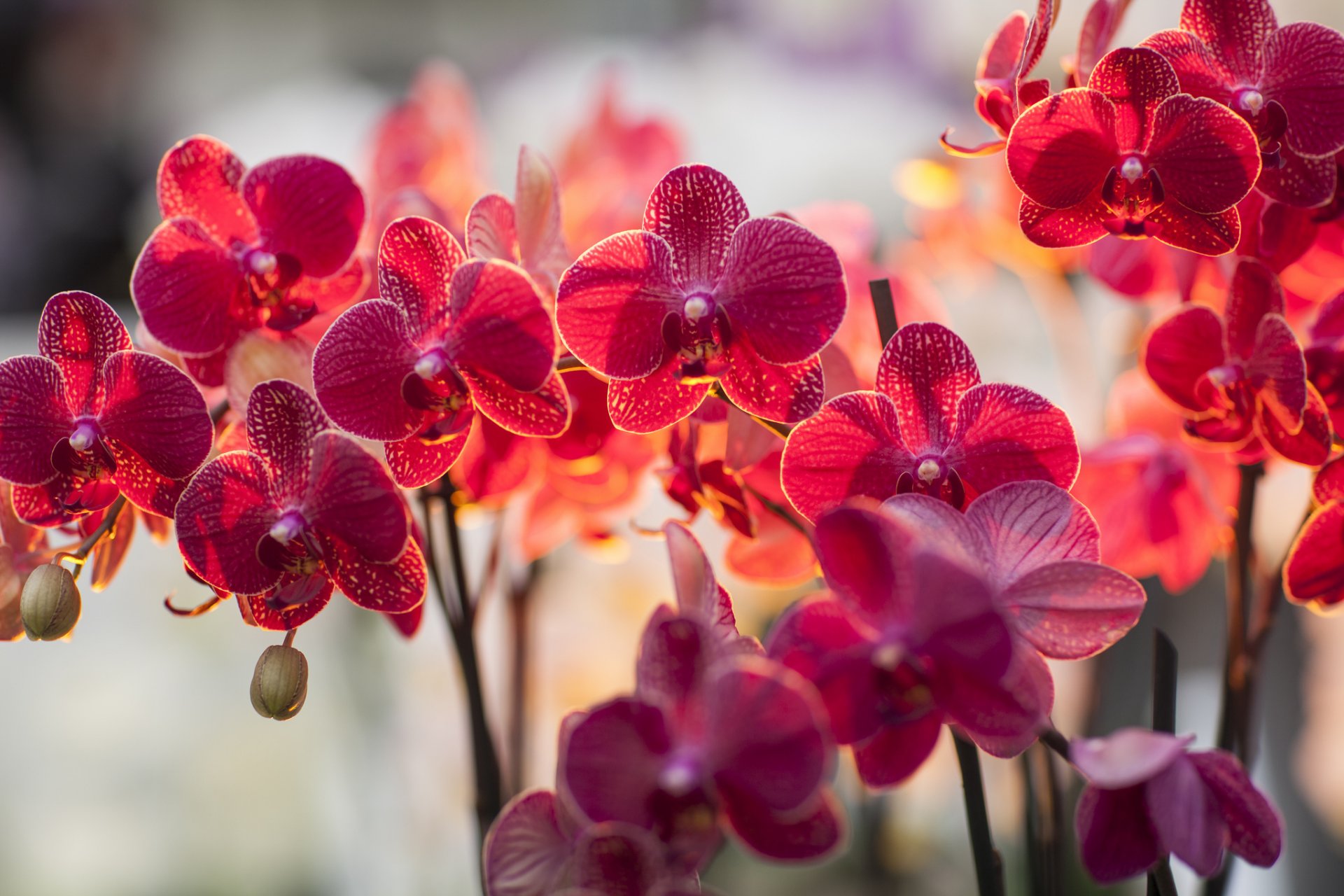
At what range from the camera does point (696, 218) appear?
12.8 inches

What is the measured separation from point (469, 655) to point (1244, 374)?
281mm

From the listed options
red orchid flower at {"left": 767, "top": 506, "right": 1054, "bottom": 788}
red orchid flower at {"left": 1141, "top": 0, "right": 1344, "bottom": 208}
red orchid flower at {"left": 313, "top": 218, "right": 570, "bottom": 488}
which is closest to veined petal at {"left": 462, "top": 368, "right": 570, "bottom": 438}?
red orchid flower at {"left": 313, "top": 218, "right": 570, "bottom": 488}

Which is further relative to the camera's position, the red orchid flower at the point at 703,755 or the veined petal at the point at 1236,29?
the veined petal at the point at 1236,29

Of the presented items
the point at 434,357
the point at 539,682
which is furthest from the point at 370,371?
the point at 539,682

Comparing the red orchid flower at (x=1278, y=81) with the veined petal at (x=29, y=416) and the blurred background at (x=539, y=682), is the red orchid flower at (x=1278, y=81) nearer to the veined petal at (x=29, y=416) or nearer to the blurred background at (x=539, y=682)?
the blurred background at (x=539, y=682)

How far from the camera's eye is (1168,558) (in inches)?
18.8

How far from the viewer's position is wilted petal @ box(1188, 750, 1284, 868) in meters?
0.28

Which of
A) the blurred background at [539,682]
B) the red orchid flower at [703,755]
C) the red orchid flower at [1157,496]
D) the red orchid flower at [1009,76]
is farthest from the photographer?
the blurred background at [539,682]

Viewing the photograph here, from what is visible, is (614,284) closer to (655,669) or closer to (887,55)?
(655,669)

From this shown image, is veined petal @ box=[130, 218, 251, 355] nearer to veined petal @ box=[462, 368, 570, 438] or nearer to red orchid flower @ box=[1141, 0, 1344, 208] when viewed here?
veined petal @ box=[462, 368, 570, 438]

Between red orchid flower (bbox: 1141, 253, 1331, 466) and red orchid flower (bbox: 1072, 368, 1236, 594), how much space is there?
72 mm

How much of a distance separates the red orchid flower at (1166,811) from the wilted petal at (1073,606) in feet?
0.08

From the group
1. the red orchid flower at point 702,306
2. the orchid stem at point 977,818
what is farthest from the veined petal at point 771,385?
the orchid stem at point 977,818

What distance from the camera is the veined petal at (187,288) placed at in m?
0.35
